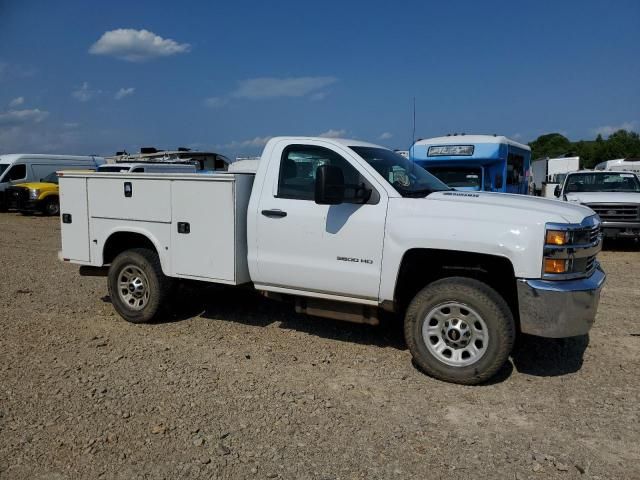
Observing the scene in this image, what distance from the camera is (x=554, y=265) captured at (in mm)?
4188

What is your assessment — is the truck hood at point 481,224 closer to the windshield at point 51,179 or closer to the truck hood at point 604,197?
the truck hood at point 604,197

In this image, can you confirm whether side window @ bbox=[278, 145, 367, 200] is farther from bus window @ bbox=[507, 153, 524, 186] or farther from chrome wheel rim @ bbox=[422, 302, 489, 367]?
bus window @ bbox=[507, 153, 524, 186]

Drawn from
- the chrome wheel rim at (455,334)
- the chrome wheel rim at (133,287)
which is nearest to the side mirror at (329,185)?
the chrome wheel rim at (455,334)

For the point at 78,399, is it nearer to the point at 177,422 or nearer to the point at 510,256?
the point at 177,422

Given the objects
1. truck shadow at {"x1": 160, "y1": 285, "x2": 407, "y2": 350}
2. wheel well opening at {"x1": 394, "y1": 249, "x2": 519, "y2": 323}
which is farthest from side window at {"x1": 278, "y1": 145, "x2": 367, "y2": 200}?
truck shadow at {"x1": 160, "y1": 285, "x2": 407, "y2": 350}

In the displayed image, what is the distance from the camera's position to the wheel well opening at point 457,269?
4.60 metres

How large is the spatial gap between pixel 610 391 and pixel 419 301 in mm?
1672

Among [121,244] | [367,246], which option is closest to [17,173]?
[121,244]

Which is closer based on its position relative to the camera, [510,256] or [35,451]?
Result: [35,451]

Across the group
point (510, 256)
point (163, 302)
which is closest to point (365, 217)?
point (510, 256)

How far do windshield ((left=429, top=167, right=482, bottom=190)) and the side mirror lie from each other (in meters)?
7.24

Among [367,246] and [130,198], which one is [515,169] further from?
[130,198]

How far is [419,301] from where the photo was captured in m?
4.65

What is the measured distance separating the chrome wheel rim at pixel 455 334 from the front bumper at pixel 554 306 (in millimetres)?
373
